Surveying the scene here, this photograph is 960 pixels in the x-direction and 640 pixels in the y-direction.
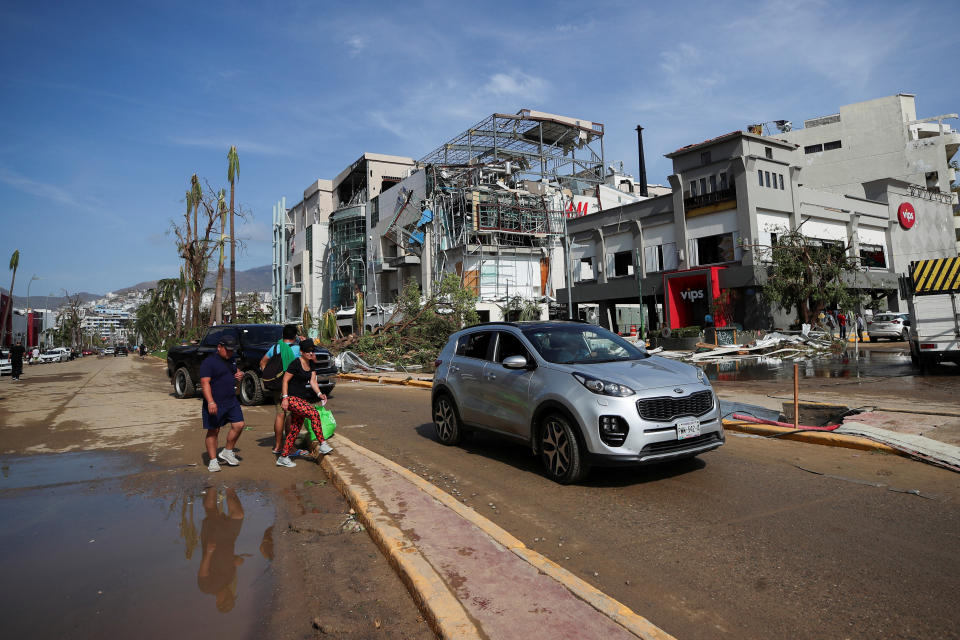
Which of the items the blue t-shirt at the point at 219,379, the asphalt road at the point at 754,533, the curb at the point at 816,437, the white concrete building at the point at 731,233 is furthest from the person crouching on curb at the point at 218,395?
the white concrete building at the point at 731,233

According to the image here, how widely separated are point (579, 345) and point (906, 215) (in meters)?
51.5

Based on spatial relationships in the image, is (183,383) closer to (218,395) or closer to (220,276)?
(218,395)

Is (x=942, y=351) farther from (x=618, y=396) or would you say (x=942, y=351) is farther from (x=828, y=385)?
(x=618, y=396)

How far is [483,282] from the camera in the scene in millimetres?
50062

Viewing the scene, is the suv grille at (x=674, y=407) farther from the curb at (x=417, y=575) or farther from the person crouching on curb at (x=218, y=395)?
the person crouching on curb at (x=218, y=395)

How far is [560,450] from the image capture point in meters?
5.82

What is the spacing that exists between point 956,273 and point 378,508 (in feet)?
50.9

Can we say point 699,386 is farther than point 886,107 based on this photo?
No

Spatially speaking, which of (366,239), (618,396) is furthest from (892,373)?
(366,239)

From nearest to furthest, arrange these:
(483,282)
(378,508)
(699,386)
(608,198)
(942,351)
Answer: (378,508)
(699,386)
(942,351)
(483,282)
(608,198)

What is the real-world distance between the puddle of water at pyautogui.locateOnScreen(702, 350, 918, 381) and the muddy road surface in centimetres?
1449

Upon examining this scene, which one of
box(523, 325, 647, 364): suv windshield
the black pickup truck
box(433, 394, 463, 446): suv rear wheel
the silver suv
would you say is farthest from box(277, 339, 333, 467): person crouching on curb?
the black pickup truck

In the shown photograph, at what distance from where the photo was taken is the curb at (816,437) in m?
6.64

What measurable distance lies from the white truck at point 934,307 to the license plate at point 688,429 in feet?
39.7
